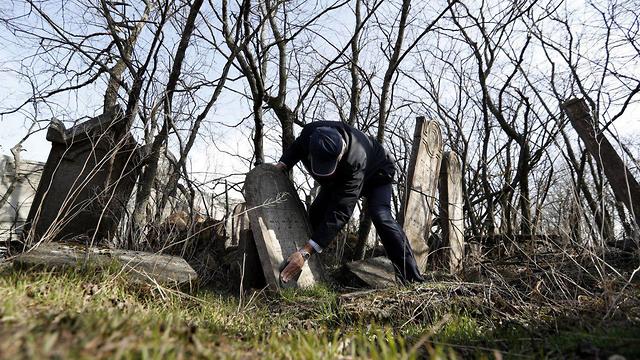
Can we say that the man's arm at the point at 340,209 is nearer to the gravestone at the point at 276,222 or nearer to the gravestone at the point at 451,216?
the gravestone at the point at 276,222

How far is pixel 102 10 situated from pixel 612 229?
6656 millimetres

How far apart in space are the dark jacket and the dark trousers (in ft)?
0.40

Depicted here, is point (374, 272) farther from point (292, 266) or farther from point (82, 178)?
point (82, 178)

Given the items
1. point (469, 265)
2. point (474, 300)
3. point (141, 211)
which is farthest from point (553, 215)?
point (141, 211)

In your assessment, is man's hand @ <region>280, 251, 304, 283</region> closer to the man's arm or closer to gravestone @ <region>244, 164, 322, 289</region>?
gravestone @ <region>244, 164, 322, 289</region>

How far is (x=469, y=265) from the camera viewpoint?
13.8 ft

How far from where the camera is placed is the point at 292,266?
366 centimetres

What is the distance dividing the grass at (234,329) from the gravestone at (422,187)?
46.9 inches

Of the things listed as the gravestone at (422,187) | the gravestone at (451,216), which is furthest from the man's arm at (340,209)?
the gravestone at (451,216)

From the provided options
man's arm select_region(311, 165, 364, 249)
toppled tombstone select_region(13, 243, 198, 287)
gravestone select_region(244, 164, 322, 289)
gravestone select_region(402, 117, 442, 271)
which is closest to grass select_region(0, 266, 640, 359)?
toppled tombstone select_region(13, 243, 198, 287)

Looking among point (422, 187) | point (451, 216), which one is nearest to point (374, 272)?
point (422, 187)

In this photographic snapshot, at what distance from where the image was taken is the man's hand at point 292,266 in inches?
144

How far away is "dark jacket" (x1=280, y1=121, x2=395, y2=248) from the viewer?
3.78 metres

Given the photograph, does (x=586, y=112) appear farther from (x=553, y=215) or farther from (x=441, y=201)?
(x=441, y=201)
